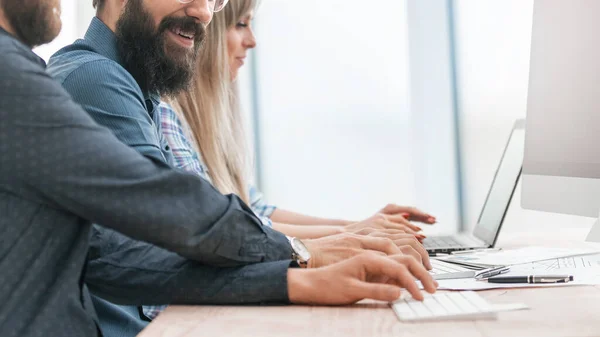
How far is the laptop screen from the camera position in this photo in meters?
1.68

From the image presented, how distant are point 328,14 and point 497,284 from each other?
332cm

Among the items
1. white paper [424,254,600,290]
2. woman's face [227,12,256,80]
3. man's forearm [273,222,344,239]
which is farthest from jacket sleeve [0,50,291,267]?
woman's face [227,12,256,80]

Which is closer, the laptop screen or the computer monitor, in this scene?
the computer monitor

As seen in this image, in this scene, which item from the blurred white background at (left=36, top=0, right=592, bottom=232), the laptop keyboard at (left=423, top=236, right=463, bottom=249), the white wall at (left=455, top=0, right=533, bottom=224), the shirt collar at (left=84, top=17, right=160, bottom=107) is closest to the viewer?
the shirt collar at (left=84, top=17, right=160, bottom=107)

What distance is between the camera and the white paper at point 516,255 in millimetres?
1210

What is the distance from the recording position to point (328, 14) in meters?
4.09

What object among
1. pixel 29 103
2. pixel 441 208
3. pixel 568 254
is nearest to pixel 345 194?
pixel 441 208

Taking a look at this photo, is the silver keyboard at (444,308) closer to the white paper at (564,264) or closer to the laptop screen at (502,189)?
the white paper at (564,264)

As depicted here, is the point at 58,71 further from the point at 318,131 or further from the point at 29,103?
the point at 318,131

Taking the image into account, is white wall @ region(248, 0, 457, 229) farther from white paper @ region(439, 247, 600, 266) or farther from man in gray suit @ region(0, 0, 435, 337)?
man in gray suit @ region(0, 0, 435, 337)

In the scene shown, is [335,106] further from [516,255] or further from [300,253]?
[300,253]

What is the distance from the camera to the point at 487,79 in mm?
3133

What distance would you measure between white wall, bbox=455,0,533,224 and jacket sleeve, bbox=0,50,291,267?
1.99 meters

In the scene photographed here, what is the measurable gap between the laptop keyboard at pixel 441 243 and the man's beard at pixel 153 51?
648mm
